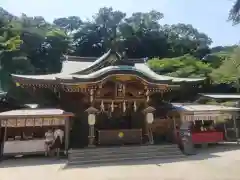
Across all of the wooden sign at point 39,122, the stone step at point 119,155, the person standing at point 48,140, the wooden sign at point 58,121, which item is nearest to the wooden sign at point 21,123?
the wooden sign at point 39,122

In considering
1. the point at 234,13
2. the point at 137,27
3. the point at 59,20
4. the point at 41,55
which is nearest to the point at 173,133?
the point at 234,13

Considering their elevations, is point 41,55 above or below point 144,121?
above

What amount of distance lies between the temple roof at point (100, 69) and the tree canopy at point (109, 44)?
334 centimetres

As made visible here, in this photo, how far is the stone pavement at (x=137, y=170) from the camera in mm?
9086

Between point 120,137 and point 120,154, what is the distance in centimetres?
225

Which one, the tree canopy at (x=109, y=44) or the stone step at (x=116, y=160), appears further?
the tree canopy at (x=109, y=44)

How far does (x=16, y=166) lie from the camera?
37.3 ft

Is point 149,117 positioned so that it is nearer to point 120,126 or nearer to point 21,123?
point 120,126

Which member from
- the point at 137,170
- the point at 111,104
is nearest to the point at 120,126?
the point at 111,104

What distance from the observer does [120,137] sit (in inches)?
587

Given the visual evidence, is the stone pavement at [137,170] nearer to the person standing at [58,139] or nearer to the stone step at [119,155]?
the stone step at [119,155]

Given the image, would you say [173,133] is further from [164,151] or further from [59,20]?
[59,20]

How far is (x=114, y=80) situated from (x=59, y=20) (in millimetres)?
51280

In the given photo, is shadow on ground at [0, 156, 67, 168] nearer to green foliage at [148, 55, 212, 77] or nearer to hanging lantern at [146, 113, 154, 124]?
hanging lantern at [146, 113, 154, 124]
